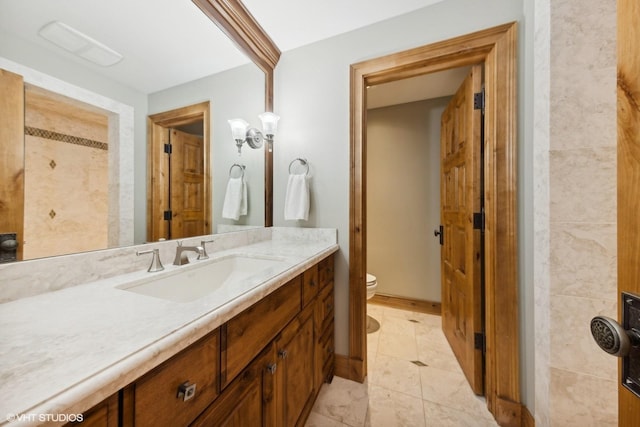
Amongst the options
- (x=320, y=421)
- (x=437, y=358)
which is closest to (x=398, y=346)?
(x=437, y=358)

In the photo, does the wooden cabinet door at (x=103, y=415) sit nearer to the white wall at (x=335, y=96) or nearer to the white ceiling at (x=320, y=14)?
the white wall at (x=335, y=96)

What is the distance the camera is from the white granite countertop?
30 cm

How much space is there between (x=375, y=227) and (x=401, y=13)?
1948 millimetres

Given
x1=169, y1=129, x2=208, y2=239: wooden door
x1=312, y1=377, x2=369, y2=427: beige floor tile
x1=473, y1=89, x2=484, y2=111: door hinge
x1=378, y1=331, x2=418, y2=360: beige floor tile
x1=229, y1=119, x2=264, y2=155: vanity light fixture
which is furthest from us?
x1=378, y1=331, x2=418, y2=360: beige floor tile

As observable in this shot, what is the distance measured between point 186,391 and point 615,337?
0.81m

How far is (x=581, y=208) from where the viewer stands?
0.90 m

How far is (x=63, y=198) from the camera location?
74cm

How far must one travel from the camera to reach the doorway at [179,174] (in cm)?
102

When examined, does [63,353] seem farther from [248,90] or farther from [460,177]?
[460,177]

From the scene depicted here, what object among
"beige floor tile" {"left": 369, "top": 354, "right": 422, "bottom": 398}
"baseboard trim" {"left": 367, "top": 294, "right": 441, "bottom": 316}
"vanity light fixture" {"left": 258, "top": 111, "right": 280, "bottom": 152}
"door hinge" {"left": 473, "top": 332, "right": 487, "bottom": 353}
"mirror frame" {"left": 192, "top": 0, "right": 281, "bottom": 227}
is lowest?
"beige floor tile" {"left": 369, "top": 354, "right": 422, "bottom": 398}

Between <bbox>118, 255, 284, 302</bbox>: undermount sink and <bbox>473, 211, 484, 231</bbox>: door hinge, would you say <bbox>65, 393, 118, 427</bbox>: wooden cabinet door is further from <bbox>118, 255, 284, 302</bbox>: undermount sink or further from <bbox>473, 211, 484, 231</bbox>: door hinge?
<bbox>473, 211, 484, 231</bbox>: door hinge

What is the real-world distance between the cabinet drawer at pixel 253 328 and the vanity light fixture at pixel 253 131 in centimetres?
103

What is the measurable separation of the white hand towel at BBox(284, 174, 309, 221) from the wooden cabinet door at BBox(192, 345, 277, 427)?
0.91 metres

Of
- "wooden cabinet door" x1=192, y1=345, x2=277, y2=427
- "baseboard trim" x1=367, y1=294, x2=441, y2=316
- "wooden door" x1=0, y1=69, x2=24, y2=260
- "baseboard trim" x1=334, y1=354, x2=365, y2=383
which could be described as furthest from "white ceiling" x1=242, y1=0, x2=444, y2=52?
"baseboard trim" x1=367, y1=294, x2=441, y2=316
